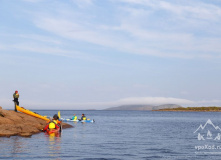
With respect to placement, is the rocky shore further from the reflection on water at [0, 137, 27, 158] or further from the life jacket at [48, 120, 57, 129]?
the reflection on water at [0, 137, 27, 158]

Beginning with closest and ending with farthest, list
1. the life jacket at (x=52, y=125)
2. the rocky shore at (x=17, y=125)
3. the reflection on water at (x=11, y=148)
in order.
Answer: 1. the reflection on water at (x=11, y=148)
2. the rocky shore at (x=17, y=125)
3. the life jacket at (x=52, y=125)

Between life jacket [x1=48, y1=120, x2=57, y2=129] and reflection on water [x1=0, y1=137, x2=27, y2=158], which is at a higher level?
life jacket [x1=48, y1=120, x2=57, y2=129]

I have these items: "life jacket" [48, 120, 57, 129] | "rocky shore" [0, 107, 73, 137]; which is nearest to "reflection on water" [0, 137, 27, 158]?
"rocky shore" [0, 107, 73, 137]

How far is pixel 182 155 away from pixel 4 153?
13288 mm

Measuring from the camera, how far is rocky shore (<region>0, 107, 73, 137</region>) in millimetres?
33219

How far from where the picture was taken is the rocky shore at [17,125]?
1308 inches

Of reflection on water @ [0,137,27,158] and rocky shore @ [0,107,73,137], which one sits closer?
reflection on water @ [0,137,27,158]

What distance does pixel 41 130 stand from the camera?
40062mm

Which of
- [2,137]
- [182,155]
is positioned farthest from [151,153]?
[2,137]

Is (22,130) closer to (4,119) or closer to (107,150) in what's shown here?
(4,119)

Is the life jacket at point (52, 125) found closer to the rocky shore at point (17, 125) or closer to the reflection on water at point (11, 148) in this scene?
the rocky shore at point (17, 125)

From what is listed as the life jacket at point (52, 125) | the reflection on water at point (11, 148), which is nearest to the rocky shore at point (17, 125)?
the life jacket at point (52, 125)

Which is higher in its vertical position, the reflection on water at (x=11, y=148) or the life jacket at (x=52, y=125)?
the life jacket at (x=52, y=125)

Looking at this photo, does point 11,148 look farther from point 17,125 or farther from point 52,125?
point 52,125
